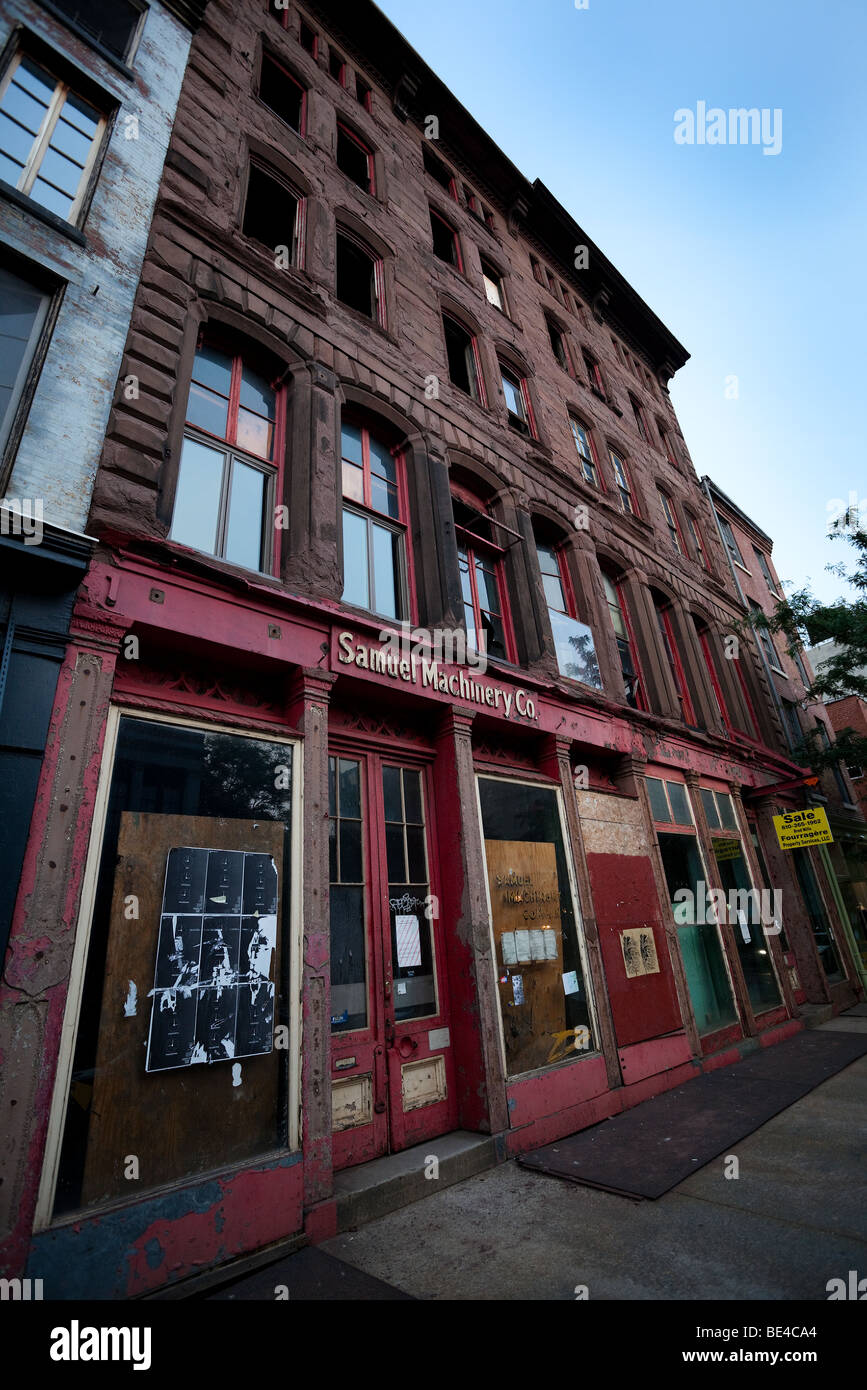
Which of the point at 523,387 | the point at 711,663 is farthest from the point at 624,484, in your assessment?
the point at 711,663

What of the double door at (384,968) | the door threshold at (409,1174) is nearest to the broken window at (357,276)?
the double door at (384,968)

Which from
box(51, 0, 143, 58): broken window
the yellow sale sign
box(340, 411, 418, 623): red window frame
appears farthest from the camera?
the yellow sale sign

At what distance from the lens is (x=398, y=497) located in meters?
8.05

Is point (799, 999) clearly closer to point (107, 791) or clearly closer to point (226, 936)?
point (226, 936)

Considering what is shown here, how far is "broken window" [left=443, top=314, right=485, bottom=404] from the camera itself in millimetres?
10844

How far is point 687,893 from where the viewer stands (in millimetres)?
9781

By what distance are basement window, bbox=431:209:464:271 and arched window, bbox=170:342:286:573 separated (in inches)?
289

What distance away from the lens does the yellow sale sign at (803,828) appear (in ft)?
36.5

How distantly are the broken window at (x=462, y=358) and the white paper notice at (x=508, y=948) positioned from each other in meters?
8.77

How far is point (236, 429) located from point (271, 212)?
14.8ft

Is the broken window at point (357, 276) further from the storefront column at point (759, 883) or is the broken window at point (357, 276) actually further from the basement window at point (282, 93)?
the storefront column at point (759, 883)

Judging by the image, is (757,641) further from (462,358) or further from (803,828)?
(462,358)

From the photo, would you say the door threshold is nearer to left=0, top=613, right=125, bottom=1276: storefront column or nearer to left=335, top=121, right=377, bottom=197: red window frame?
left=0, top=613, right=125, bottom=1276: storefront column

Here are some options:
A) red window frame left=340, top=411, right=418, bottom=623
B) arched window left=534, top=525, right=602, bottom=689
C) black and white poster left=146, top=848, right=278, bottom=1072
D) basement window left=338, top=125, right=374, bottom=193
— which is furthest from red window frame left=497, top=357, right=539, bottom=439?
black and white poster left=146, top=848, right=278, bottom=1072
